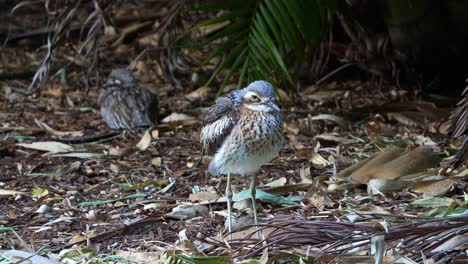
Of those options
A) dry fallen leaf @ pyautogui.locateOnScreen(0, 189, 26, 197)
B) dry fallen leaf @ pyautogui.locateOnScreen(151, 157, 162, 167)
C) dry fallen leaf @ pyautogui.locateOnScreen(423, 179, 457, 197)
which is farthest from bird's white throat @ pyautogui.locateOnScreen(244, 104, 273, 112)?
dry fallen leaf @ pyautogui.locateOnScreen(0, 189, 26, 197)

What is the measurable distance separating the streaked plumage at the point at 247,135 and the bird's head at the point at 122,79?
312 cm

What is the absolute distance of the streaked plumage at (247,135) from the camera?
4.64 m

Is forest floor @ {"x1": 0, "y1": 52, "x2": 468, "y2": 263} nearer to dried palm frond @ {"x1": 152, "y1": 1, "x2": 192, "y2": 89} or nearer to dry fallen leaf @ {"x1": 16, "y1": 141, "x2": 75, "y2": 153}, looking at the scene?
dry fallen leaf @ {"x1": 16, "y1": 141, "x2": 75, "y2": 153}

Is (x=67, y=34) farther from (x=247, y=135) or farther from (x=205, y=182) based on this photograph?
(x=247, y=135)

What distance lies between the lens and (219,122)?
4.87 metres

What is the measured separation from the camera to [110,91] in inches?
305

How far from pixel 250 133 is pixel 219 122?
0.97ft

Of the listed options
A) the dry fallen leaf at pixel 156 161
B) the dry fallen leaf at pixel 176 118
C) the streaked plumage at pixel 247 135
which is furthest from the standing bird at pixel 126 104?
the streaked plumage at pixel 247 135

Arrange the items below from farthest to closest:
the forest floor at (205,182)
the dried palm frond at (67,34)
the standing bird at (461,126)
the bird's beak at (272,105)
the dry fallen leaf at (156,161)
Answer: the dried palm frond at (67,34)
the dry fallen leaf at (156,161)
the standing bird at (461,126)
the bird's beak at (272,105)
the forest floor at (205,182)

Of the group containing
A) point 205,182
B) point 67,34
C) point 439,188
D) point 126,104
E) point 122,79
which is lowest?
point 439,188

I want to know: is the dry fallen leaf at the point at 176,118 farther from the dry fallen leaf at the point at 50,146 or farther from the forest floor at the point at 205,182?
the dry fallen leaf at the point at 50,146

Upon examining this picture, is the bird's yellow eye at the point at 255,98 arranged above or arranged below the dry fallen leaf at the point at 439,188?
above

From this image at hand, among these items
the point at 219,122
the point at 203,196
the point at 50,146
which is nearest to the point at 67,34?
the point at 50,146

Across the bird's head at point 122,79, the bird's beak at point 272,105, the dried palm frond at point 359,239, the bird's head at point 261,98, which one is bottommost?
the dried palm frond at point 359,239
